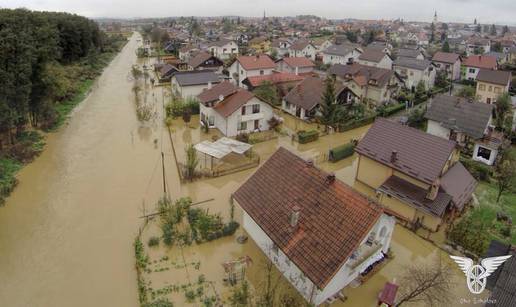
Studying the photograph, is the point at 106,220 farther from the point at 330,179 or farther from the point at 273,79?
the point at 273,79

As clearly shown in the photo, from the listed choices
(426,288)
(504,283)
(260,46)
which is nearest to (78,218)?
(426,288)

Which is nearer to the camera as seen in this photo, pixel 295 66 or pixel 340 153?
pixel 340 153

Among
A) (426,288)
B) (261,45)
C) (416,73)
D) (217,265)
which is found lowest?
(217,265)

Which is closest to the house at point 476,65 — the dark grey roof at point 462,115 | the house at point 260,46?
the dark grey roof at point 462,115

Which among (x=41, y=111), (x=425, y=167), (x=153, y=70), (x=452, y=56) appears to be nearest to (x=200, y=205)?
(x=425, y=167)

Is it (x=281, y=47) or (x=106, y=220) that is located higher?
(x=281, y=47)

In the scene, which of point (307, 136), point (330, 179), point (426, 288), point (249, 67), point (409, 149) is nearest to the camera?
point (426, 288)
